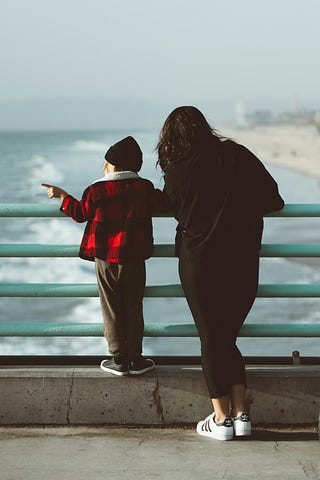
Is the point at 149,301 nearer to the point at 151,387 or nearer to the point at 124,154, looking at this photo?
the point at 151,387

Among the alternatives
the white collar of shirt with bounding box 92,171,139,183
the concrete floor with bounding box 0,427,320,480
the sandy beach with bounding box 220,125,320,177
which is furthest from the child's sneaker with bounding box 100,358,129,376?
the sandy beach with bounding box 220,125,320,177

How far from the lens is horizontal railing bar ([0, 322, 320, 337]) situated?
5.15m

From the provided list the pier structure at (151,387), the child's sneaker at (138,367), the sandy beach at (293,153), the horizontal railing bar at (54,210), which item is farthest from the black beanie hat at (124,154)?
the sandy beach at (293,153)

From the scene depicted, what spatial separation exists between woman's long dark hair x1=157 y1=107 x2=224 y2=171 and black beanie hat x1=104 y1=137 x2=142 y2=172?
0.16 metres

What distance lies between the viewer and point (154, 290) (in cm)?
520

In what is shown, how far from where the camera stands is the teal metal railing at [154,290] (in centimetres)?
512

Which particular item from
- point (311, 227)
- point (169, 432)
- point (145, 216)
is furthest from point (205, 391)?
point (311, 227)

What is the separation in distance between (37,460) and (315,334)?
153cm

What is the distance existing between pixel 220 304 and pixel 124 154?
86 centimetres

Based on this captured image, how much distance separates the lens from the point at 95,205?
4.95m

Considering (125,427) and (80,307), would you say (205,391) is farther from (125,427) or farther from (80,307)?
(80,307)

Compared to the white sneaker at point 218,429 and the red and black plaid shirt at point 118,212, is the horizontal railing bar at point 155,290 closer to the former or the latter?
the red and black plaid shirt at point 118,212

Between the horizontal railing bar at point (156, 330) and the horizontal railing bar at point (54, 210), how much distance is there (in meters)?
0.57

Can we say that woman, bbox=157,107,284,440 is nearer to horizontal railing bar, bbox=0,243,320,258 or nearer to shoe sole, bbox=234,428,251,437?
shoe sole, bbox=234,428,251,437
